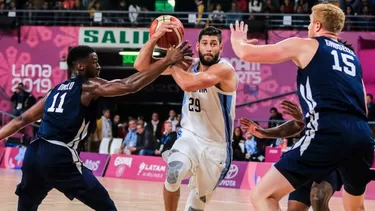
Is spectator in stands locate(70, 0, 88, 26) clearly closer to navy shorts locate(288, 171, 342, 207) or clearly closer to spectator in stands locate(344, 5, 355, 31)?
spectator in stands locate(344, 5, 355, 31)

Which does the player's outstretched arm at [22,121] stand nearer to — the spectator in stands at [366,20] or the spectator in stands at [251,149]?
the spectator in stands at [251,149]

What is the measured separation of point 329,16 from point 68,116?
250cm

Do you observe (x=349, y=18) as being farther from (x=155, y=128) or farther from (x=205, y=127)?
(x=205, y=127)

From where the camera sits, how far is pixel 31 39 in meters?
25.0

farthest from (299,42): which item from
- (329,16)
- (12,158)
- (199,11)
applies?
(199,11)

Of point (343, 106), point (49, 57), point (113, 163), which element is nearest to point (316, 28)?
point (343, 106)

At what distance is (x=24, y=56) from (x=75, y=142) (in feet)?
61.4

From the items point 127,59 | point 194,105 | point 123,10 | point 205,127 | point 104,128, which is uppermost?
point 194,105

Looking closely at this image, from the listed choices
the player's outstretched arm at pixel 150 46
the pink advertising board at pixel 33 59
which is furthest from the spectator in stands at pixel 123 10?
the player's outstretched arm at pixel 150 46

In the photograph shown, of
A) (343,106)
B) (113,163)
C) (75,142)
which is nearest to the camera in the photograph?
(343,106)

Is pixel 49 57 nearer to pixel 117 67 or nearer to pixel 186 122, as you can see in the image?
pixel 117 67

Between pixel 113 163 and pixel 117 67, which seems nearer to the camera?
pixel 113 163

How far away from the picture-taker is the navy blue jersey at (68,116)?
692cm

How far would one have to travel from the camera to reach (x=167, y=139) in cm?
1917
